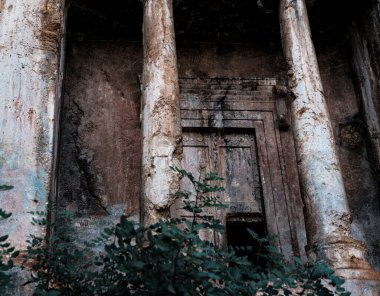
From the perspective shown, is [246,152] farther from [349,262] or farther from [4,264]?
[4,264]

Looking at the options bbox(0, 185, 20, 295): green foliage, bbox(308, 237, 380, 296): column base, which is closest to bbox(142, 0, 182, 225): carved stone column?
bbox(308, 237, 380, 296): column base

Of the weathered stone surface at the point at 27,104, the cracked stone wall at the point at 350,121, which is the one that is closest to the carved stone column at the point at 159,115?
the weathered stone surface at the point at 27,104

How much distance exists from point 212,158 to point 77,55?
267 cm

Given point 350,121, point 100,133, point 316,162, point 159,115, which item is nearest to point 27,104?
point 159,115

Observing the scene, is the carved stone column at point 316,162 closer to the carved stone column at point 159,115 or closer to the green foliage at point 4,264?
the carved stone column at point 159,115

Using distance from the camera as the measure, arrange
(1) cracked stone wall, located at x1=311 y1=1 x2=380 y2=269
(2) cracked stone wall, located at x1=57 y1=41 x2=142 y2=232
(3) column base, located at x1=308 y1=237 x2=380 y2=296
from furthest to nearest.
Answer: (1) cracked stone wall, located at x1=311 y1=1 x2=380 y2=269, (2) cracked stone wall, located at x1=57 y1=41 x2=142 y2=232, (3) column base, located at x1=308 y1=237 x2=380 y2=296

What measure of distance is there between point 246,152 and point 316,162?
6.56ft

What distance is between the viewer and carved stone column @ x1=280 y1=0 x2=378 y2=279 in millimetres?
5504

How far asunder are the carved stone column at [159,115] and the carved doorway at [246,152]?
5.42 feet

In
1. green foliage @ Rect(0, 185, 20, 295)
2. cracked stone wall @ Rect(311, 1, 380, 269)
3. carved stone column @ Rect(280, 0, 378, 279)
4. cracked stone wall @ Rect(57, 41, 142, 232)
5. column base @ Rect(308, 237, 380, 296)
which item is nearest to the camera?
green foliage @ Rect(0, 185, 20, 295)

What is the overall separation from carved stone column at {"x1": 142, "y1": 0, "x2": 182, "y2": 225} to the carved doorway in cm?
165

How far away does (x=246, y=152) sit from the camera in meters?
8.05

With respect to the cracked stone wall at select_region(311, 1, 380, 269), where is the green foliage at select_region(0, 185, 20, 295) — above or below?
below

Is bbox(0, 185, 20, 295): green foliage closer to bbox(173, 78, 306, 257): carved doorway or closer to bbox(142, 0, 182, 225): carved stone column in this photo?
bbox(142, 0, 182, 225): carved stone column
